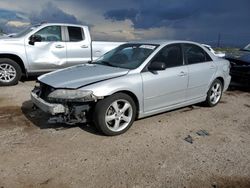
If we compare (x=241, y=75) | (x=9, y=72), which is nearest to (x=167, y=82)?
(x=241, y=75)

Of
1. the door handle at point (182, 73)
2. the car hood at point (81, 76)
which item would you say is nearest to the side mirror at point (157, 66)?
the car hood at point (81, 76)

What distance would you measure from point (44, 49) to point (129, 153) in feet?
19.0

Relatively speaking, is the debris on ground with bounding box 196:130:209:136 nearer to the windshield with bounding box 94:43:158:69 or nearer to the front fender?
the front fender

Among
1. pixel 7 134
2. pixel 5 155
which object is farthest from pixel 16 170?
pixel 7 134

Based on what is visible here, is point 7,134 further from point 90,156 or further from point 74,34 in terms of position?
point 74,34

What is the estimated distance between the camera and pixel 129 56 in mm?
5656

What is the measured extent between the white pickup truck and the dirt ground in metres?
2.86

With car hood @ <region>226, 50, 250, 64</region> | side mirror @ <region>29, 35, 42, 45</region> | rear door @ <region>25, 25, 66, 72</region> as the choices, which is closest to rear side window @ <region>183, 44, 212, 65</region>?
car hood @ <region>226, 50, 250, 64</region>

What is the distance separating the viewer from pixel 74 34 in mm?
9500

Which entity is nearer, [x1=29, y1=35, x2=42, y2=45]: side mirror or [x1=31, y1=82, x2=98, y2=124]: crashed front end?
[x1=31, y1=82, x2=98, y2=124]: crashed front end

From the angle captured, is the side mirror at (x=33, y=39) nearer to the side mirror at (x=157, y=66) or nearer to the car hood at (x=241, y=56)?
the side mirror at (x=157, y=66)

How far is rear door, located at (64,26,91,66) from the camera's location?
9.33m

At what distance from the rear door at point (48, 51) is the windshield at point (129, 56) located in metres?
3.40

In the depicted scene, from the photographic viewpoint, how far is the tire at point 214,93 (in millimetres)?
6616
